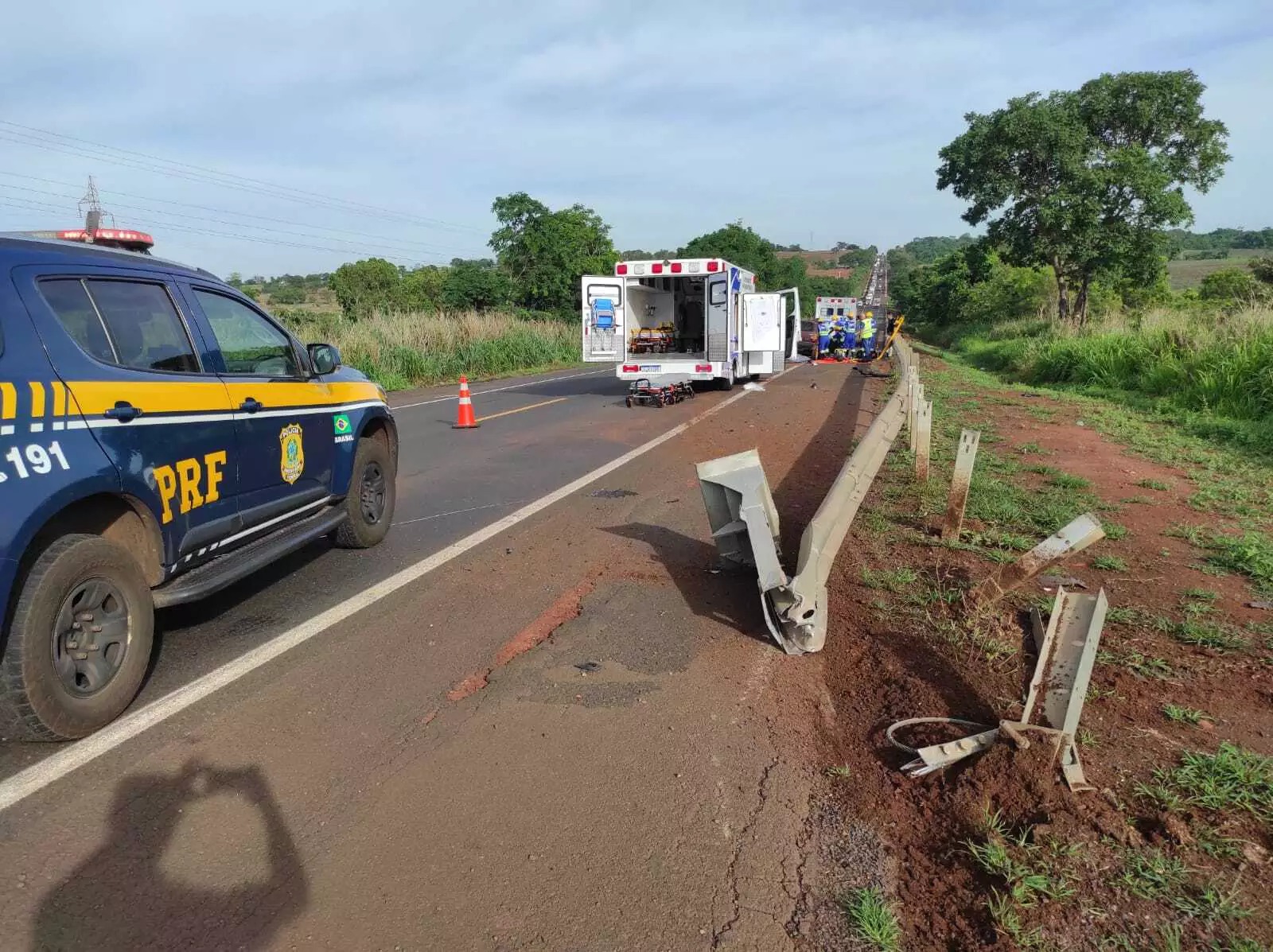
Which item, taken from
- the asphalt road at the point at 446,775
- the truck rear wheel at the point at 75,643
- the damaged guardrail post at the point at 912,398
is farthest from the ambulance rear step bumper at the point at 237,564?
the damaged guardrail post at the point at 912,398

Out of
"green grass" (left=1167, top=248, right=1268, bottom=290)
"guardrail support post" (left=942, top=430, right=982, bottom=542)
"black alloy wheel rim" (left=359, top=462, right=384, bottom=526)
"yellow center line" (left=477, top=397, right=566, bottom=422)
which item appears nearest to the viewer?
"guardrail support post" (left=942, top=430, right=982, bottom=542)

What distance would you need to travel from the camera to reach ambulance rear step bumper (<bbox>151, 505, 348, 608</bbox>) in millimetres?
4070

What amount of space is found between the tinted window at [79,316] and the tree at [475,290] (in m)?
32.7

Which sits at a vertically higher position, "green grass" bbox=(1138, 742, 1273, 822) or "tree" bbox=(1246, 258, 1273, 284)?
"tree" bbox=(1246, 258, 1273, 284)

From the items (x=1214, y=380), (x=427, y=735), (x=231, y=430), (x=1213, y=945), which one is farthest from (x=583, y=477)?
(x=1214, y=380)

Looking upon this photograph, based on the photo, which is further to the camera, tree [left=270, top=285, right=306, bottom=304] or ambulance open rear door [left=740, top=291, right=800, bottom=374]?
tree [left=270, top=285, right=306, bottom=304]

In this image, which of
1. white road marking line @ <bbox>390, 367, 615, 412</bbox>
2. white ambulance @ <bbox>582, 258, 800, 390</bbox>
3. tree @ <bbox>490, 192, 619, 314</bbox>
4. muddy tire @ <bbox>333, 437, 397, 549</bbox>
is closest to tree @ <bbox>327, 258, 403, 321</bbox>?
tree @ <bbox>490, 192, 619, 314</bbox>

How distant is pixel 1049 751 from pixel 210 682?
3.80m

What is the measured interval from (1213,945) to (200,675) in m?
4.28

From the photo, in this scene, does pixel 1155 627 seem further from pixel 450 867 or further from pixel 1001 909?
pixel 450 867

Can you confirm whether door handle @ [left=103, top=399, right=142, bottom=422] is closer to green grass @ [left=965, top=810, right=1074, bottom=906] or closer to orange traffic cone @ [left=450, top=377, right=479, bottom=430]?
green grass @ [left=965, top=810, right=1074, bottom=906]

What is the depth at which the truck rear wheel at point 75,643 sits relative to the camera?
319 cm

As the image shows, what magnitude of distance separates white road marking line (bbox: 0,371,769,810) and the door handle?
52.9 inches

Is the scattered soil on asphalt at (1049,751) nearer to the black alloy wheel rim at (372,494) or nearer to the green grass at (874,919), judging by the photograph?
the green grass at (874,919)
